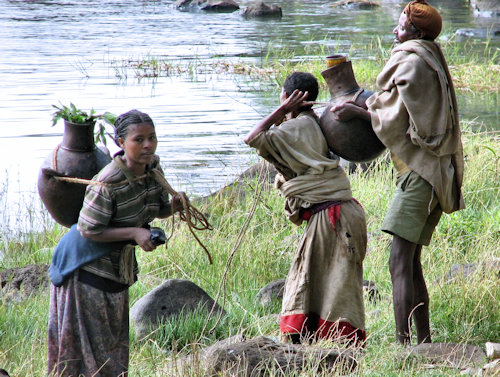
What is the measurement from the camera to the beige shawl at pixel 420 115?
3943 mm

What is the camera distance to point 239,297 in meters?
5.19

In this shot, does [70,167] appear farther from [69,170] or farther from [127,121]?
[127,121]

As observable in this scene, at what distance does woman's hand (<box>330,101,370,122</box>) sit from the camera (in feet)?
12.9

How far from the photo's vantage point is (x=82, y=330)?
3.45 metres

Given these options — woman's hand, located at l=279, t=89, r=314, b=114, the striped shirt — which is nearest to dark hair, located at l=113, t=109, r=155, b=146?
the striped shirt

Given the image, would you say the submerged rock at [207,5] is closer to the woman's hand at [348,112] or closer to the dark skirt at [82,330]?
the woman's hand at [348,112]

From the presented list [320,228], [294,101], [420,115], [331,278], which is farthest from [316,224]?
[420,115]

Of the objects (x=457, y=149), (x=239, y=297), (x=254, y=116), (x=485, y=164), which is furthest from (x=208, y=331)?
(x=254, y=116)

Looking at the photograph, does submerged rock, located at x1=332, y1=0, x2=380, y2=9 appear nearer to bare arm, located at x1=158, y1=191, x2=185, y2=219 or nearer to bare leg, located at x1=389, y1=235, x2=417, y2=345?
bare leg, located at x1=389, y1=235, x2=417, y2=345

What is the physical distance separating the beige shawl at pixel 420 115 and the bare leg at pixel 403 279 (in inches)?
12.1

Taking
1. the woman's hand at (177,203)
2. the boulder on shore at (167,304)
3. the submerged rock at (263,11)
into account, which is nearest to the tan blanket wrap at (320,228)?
the woman's hand at (177,203)

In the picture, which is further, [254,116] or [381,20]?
[381,20]

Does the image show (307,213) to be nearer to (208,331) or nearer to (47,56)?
(208,331)

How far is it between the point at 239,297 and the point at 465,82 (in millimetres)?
9952
